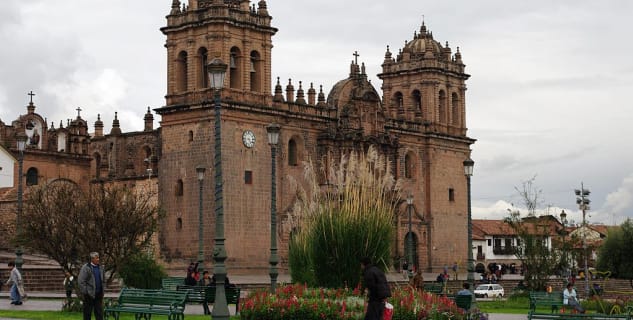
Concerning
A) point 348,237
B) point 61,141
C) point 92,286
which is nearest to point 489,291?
point 348,237

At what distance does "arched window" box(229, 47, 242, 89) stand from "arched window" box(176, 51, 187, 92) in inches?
97.3

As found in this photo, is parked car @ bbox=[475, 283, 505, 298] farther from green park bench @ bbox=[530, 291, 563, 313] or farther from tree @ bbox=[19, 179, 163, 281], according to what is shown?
tree @ bbox=[19, 179, 163, 281]

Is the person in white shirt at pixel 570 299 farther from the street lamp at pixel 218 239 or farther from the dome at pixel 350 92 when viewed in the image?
the dome at pixel 350 92

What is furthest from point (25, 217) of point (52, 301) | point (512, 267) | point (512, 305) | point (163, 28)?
point (512, 267)

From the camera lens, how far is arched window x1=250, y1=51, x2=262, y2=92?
49312mm

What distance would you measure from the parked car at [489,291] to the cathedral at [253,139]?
7818mm

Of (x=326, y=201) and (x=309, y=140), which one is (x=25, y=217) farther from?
(x=309, y=140)

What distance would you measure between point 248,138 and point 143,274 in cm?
1769

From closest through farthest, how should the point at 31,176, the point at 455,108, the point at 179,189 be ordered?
the point at 179,189
the point at 31,176
the point at 455,108

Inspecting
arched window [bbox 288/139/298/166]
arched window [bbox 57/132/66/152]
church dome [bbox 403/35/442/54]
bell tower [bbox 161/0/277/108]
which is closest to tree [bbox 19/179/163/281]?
bell tower [bbox 161/0/277/108]

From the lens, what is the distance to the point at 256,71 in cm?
4944

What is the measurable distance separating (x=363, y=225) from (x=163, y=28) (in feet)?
105

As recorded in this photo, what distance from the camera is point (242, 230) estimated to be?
4703 centimetres

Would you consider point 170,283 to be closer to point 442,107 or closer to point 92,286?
point 92,286
